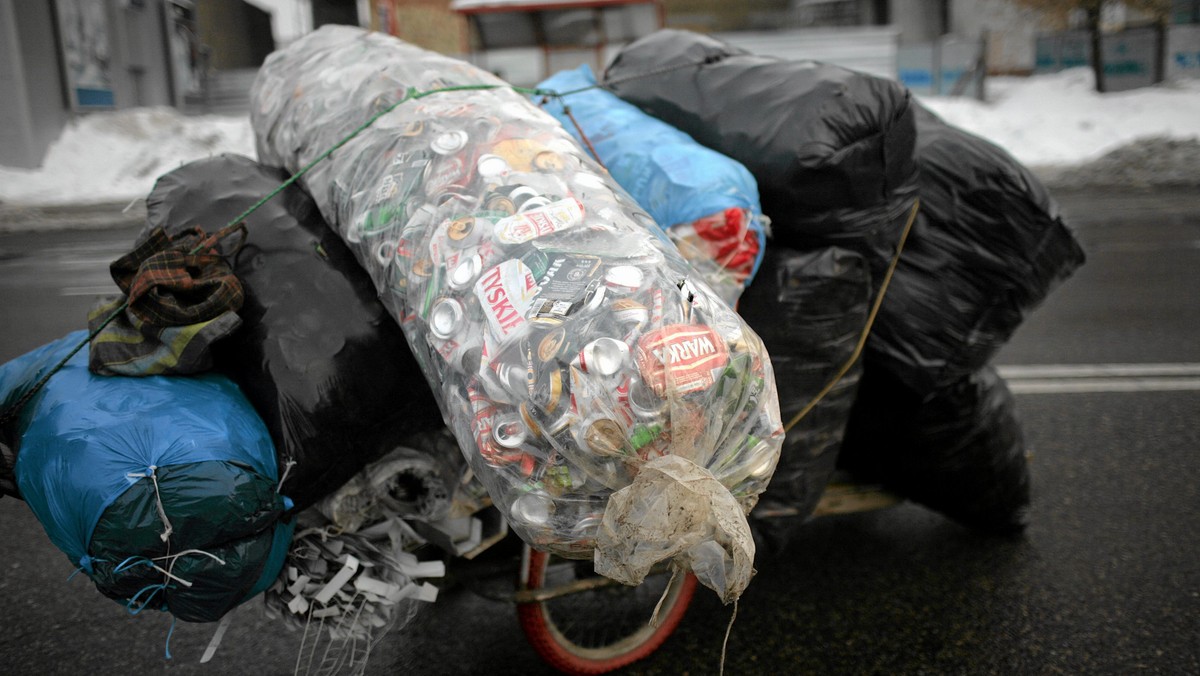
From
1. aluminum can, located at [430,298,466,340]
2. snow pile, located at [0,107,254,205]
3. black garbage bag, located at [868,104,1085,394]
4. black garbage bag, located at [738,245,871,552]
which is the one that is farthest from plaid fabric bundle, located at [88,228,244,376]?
snow pile, located at [0,107,254,205]

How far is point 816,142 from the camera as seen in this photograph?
7.39 ft

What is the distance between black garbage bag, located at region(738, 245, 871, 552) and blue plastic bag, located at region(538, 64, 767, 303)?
0.37 feet

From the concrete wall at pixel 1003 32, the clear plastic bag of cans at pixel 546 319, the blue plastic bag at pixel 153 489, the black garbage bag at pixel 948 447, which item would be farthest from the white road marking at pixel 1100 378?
the concrete wall at pixel 1003 32

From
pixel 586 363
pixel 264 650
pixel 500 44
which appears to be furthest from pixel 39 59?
pixel 586 363

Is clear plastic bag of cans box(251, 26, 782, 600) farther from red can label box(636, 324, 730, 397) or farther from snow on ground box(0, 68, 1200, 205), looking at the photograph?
snow on ground box(0, 68, 1200, 205)

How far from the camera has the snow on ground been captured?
36.7 ft

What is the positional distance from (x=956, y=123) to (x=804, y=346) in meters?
12.8

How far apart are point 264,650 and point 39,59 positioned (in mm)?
12656

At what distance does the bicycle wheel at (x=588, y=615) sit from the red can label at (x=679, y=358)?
81 cm

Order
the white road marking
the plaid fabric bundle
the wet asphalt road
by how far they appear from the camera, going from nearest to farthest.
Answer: the plaid fabric bundle
the wet asphalt road
the white road marking

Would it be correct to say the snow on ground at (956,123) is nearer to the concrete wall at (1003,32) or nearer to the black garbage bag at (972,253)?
the concrete wall at (1003,32)

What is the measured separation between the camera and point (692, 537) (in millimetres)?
1466

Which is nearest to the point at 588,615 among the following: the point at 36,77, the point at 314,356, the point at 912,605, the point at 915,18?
the point at 912,605

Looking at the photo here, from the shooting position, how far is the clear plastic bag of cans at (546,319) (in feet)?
4.96
